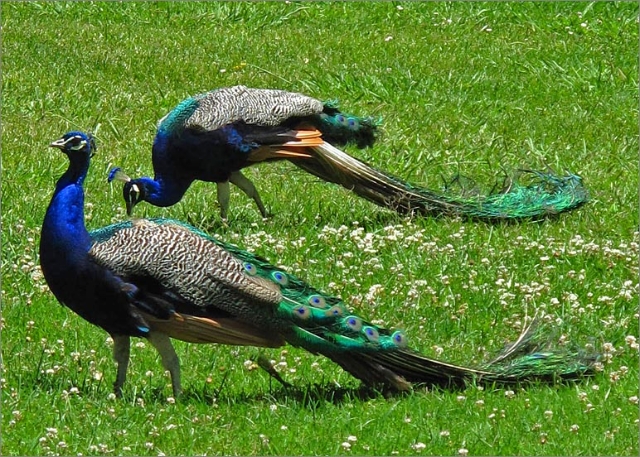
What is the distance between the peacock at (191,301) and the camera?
5.98 m

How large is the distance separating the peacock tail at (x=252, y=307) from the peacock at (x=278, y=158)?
2.31 metres

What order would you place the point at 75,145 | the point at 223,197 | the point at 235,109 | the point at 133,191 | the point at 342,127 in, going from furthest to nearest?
the point at 342,127 < the point at 223,197 < the point at 235,109 < the point at 133,191 < the point at 75,145

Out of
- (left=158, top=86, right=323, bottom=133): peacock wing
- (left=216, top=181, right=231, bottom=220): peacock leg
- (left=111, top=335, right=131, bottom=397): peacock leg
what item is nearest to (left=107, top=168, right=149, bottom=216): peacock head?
(left=158, top=86, right=323, bottom=133): peacock wing

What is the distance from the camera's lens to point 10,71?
39.2 ft

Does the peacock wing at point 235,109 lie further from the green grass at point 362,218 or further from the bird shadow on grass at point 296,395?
the bird shadow on grass at point 296,395

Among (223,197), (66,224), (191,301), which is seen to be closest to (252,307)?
(191,301)

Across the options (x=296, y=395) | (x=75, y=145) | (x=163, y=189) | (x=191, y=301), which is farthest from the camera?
(x=163, y=189)

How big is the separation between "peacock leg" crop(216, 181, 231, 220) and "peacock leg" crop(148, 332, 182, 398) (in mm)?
2891

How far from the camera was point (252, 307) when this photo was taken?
602 cm

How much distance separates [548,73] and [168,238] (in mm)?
6924

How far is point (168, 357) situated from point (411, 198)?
3318 mm

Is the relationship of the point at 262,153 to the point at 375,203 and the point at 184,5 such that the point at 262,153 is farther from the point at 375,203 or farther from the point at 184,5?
the point at 184,5

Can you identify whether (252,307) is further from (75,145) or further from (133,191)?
(133,191)

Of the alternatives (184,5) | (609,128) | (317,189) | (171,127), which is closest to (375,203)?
(317,189)
